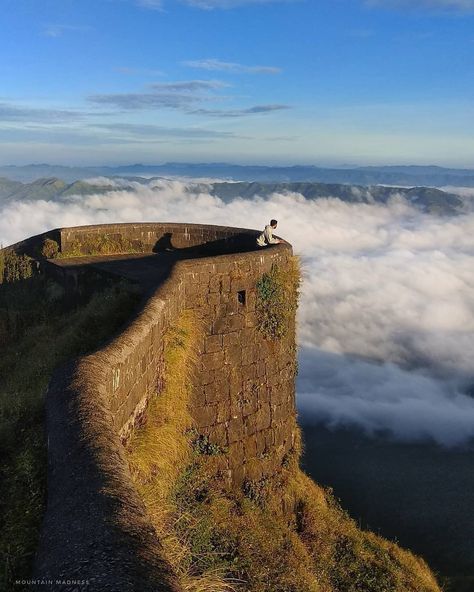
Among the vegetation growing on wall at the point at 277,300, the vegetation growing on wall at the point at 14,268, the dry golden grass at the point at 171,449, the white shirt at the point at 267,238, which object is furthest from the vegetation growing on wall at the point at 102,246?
the dry golden grass at the point at 171,449

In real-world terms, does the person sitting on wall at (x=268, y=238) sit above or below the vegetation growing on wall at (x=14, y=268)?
above

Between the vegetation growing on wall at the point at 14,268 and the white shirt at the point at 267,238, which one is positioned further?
the vegetation growing on wall at the point at 14,268

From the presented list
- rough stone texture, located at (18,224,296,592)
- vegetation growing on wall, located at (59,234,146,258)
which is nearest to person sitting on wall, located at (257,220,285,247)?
rough stone texture, located at (18,224,296,592)

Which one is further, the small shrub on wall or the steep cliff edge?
the small shrub on wall

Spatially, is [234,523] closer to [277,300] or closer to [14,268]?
[277,300]

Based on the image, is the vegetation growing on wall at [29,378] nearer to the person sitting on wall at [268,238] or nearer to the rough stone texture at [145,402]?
the rough stone texture at [145,402]

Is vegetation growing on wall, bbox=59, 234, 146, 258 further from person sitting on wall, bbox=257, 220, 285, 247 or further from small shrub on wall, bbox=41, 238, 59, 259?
person sitting on wall, bbox=257, 220, 285, 247
